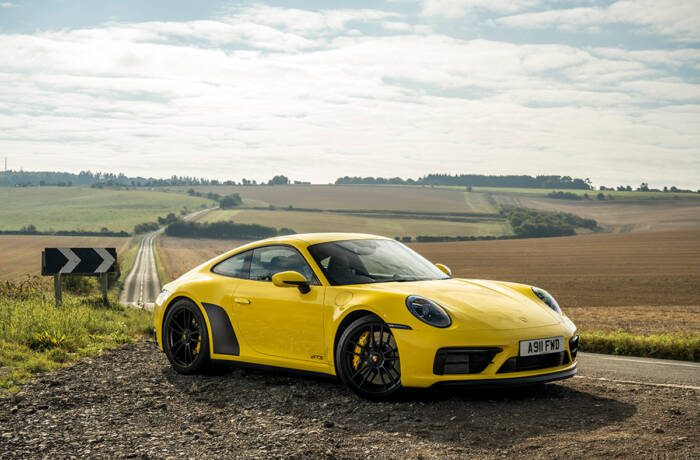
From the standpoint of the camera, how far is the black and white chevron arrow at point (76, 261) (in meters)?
15.6

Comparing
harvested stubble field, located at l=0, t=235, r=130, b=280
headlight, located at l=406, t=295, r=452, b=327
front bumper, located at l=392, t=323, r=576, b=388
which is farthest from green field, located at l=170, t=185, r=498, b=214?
front bumper, located at l=392, t=323, r=576, b=388

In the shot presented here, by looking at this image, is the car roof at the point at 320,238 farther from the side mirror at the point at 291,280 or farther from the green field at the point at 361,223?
the green field at the point at 361,223

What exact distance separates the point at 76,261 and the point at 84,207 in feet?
462

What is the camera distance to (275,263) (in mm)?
8258

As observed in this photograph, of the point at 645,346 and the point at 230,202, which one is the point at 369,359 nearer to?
the point at 645,346

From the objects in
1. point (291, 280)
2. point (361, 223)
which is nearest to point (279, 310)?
point (291, 280)

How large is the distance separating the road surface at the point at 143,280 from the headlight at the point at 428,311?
30.1m

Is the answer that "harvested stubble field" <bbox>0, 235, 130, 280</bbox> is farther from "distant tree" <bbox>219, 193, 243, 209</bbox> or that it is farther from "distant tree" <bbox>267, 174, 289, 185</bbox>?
"distant tree" <bbox>267, 174, 289, 185</bbox>

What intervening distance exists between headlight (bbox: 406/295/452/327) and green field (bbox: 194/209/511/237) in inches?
3691

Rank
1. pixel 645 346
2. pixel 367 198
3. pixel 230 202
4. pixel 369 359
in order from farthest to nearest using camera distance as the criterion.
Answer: pixel 230 202 < pixel 367 198 < pixel 645 346 < pixel 369 359

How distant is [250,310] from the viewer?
8164 mm

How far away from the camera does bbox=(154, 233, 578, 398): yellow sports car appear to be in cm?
676

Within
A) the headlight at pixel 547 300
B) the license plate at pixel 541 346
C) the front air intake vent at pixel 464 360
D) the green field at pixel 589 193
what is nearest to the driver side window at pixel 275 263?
the front air intake vent at pixel 464 360

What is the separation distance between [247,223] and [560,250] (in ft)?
151
